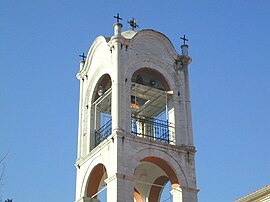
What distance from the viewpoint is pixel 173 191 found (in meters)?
27.1

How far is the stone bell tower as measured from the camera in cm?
2653

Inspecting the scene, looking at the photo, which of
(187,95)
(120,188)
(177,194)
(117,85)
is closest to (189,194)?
(177,194)

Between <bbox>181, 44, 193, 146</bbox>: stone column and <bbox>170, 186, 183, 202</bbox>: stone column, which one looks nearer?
<bbox>170, 186, 183, 202</bbox>: stone column

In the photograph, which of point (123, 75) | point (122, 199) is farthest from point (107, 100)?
point (122, 199)

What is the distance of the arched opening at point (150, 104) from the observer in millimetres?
28641

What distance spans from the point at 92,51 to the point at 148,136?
5.76 meters

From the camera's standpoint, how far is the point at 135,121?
29172 mm

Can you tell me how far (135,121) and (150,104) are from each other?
4.76 ft

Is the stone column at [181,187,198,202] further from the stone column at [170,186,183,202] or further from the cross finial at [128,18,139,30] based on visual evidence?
the cross finial at [128,18,139,30]

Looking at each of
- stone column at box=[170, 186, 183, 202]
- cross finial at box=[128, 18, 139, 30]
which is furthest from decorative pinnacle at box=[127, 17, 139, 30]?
stone column at box=[170, 186, 183, 202]

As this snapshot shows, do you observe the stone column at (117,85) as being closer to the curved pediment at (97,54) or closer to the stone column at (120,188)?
the curved pediment at (97,54)

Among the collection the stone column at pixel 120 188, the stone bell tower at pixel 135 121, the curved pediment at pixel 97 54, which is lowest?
the stone column at pixel 120 188

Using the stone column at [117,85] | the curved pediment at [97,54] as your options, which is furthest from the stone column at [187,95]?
the curved pediment at [97,54]

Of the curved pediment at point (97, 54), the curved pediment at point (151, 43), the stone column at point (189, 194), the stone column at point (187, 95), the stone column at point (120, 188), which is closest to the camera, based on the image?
the stone column at point (120, 188)
